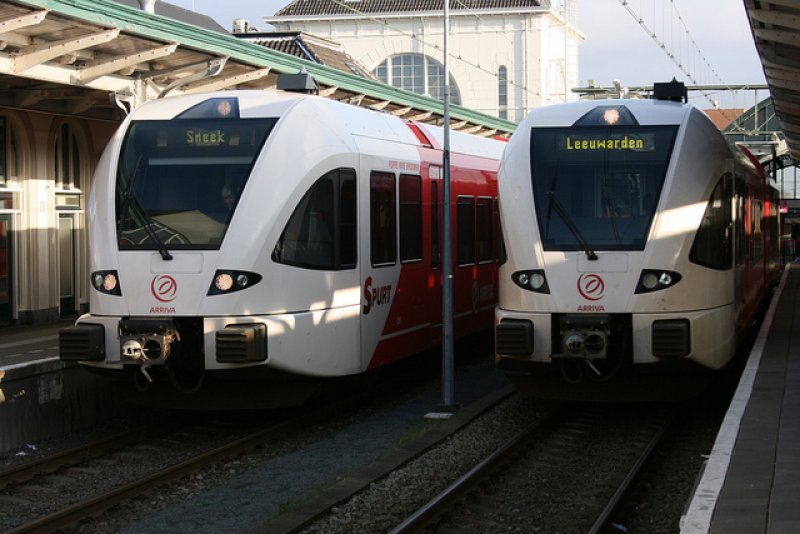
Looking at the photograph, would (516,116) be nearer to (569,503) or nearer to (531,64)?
(531,64)

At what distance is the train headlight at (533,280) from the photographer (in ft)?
36.8

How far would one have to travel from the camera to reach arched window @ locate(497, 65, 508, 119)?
71.1 meters

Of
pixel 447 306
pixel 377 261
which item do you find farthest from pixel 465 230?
pixel 377 261

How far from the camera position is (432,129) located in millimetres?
15812

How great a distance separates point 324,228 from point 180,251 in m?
1.39

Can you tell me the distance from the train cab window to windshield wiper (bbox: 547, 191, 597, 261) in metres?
1.93

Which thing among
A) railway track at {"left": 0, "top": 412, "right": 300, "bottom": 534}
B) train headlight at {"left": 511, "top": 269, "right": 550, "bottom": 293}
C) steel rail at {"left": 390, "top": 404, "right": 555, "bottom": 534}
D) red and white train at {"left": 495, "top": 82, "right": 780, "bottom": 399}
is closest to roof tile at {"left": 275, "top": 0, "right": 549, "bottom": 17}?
red and white train at {"left": 495, "top": 82, "right": 780, "bottom": 399}

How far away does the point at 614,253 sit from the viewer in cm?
1110

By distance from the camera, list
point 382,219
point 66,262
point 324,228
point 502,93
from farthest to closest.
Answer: point 502,93
point 66,262
point 382,219
point 324,228

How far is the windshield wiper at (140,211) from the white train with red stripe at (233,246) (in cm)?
1

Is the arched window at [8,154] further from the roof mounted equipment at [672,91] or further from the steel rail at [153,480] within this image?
the roof mounted equipment at [672,91]

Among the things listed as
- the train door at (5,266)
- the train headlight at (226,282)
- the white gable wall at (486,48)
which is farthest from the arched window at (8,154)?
the white gable wall at (486,48)

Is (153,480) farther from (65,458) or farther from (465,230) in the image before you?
(465,230)

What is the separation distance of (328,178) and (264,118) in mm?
808
